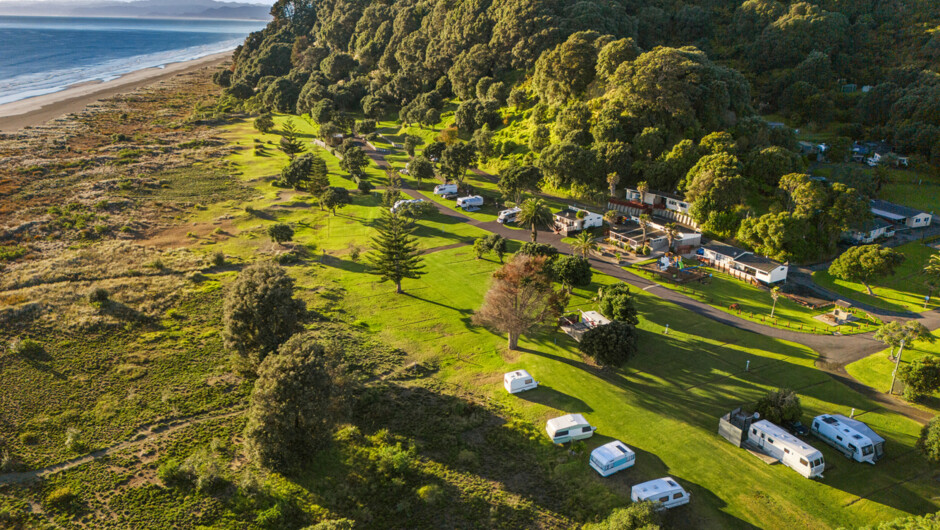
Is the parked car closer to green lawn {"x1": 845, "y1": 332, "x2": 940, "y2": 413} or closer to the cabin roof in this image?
green lawn {"x1": 845, "y1": 332, "x2": 940, "y2": 413}

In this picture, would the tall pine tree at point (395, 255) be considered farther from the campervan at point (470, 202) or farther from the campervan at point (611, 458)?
the campervan at point (611, 458)

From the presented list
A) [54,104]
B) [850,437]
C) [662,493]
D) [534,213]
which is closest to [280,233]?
[534,213]

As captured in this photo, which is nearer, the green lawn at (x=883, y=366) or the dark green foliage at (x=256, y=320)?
the dark green foliage at (x=256, y=320)

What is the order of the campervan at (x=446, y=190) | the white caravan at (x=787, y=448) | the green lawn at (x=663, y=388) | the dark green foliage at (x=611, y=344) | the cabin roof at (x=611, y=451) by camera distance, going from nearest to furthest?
the green lawn at (x=663, y=388) → the white caravan at (x=787, y=448) → the cabin roof at (x=611, y=451) → the dark green foliage at (x=611, y=344) → the campervan at (x=446, y=190)

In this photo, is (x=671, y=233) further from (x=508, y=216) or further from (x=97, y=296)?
(x=97, y=296)

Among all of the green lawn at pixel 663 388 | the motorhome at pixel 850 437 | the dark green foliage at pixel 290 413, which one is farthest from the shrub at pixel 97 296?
the motorhome at pixel 850 437

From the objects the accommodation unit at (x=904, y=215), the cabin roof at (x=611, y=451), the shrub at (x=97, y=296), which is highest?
the accommodation unit at (x=904, y=215)
